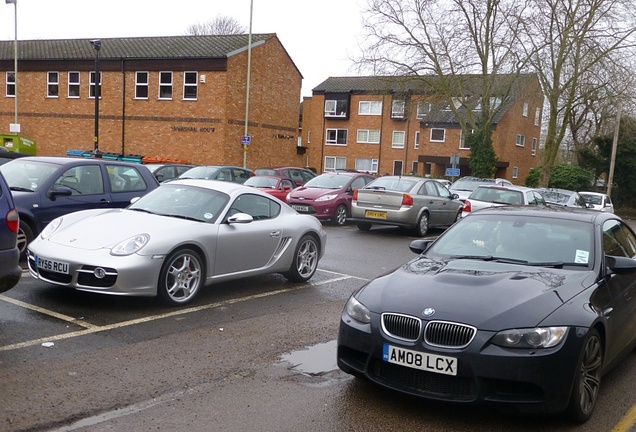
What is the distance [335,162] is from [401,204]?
42.3 m

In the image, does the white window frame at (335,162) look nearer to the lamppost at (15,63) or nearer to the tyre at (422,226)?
the lamppost at (15,63)

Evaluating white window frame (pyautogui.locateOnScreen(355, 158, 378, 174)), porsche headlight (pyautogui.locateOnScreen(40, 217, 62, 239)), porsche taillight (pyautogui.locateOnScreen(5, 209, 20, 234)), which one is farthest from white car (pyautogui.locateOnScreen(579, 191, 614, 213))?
white window frame (pyautogui.locateOnScreen(355, 158, 378, 174))

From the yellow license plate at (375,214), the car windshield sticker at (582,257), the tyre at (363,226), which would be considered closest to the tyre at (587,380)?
the car windshield sticker at (582,257)

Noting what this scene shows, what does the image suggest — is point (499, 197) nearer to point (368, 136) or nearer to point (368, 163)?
point (368, 163)

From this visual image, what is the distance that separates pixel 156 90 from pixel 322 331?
33045mm

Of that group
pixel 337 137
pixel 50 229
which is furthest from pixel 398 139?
pixel 50 229

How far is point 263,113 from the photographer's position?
39.1 meters

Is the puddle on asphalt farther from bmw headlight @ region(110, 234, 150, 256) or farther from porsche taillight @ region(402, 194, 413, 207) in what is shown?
porsche taillight @ region(402, 194, 413, 207)

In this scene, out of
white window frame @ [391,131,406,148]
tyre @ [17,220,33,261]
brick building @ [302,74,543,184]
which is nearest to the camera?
tyre @ [17,220,33,261]

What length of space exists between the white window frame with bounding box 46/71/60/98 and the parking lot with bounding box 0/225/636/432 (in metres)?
35.0

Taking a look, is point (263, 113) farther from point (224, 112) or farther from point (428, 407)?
point (428, 407)

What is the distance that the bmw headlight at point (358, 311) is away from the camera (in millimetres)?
4605

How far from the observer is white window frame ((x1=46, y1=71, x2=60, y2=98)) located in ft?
129

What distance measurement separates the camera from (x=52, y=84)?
39.5 m
